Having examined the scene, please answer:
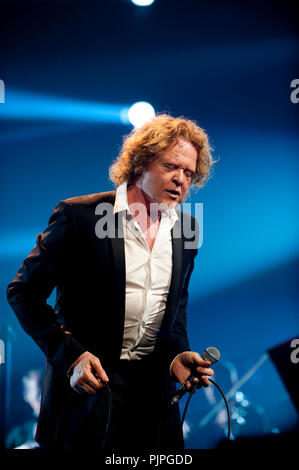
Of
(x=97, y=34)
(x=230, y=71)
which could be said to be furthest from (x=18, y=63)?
(x=230, y=71)

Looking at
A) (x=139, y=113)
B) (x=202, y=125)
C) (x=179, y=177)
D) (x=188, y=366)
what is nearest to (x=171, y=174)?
(x=179, y=177)

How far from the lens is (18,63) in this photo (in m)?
3.44

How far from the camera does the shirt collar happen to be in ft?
5.57

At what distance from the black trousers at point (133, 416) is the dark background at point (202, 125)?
77.4 inches

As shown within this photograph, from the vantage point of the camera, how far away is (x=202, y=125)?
3.59 meters

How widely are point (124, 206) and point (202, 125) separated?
2162mm

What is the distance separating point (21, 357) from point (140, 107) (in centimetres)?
245

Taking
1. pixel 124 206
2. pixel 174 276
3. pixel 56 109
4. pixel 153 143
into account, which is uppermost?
pixel 56 109

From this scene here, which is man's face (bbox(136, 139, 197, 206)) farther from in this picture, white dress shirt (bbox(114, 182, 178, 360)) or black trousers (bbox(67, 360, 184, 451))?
black trousers (bbox(67, 360, 184, 451))

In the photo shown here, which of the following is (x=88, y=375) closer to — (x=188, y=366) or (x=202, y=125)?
(x=188, y=366)

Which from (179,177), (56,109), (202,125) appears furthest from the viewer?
(202,125)

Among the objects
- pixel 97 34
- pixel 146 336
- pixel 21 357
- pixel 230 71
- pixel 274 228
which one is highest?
pixel 97 34

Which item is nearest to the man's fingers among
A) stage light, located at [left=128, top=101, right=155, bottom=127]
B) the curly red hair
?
the curly red hair
